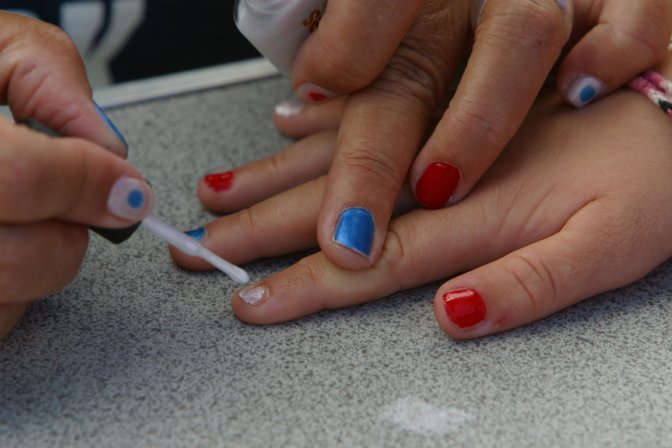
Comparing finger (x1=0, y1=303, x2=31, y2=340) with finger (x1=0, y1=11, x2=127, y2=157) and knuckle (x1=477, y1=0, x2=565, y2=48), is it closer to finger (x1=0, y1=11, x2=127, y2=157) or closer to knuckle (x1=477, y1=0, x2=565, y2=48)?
finger (x1=0, y1=11, x2=127, y2=157)

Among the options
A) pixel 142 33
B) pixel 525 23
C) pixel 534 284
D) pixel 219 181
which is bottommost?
pixel 142 33

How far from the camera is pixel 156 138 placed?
2.60 ft

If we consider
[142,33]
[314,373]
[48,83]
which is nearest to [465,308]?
[314,373]

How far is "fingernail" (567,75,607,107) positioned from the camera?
623mm

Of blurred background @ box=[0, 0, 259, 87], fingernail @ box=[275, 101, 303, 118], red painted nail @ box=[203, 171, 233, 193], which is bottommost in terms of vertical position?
blurred background @ box=[0, 0, 259, 87]

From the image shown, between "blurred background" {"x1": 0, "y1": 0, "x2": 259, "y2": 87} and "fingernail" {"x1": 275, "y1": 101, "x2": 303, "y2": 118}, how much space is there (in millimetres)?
315

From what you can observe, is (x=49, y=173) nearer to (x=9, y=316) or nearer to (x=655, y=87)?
(x=9, y=316)

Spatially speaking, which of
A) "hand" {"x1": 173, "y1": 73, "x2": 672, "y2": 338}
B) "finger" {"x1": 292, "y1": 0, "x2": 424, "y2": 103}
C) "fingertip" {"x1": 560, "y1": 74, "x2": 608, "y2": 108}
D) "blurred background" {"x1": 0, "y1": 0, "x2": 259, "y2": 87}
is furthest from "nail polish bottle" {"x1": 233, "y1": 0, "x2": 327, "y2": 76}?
"blurred background" {"x1": 0, "y1": 0, "x2": 259, "y2": 87}

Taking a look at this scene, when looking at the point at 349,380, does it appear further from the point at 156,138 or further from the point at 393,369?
the point at 156,138

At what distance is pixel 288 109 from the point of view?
81 centimetres

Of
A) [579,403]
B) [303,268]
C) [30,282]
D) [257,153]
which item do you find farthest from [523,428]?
[257,153]

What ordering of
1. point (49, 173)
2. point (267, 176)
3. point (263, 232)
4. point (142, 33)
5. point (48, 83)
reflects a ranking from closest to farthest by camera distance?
1. point (49, 173)
2. point (48, 83)
3. point (263, 232)
4. point (267, 176)
5. point (142, 33)

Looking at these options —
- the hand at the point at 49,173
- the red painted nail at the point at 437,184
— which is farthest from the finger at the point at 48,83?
the red painted nail at the point at 437,184

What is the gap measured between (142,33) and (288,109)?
1.15 feet
